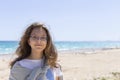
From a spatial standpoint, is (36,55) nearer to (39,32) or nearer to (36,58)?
(36,58)

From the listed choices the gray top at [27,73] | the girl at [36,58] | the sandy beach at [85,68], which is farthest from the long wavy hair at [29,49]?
the sandy beach at [85,68]

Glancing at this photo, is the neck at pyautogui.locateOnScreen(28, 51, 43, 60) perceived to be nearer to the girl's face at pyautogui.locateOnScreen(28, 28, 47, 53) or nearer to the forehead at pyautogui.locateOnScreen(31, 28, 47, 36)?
the girl's face at pyautogui.locateOnScreen(28, 28, 47, 53)

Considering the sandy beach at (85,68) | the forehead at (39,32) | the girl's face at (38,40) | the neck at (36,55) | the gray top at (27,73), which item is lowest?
the sandy beach at (85,68)

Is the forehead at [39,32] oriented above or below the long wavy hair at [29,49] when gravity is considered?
above

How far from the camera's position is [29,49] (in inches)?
123

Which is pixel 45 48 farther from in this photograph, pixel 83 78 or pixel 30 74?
pixel 83 78

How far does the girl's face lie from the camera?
2.99m

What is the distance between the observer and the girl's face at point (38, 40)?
9.80ft

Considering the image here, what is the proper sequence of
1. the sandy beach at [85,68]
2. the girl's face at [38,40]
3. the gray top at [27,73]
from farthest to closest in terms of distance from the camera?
the sandy beach at [85,68], the girl's face at [38,40], the gray top at [27,73]

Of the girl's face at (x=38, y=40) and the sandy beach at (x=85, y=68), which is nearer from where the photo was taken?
the girl's face at (x=38, y=40)

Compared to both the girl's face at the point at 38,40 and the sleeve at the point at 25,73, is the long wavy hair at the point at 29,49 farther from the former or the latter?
the sleeve at the point at 25,73

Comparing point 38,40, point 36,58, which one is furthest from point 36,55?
point 38,40

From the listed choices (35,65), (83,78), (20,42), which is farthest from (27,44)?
(83,78)

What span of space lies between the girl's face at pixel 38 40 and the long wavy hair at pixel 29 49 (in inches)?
1.6
